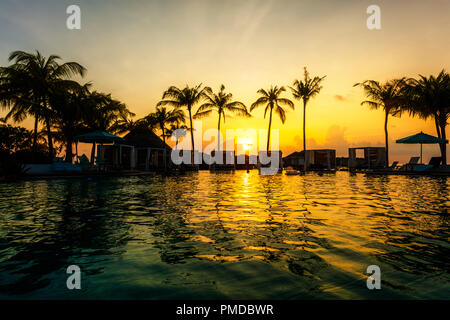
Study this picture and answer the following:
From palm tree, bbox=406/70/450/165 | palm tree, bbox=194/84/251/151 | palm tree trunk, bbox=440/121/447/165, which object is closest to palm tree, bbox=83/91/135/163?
palm tree, bbox=194/84/251/151

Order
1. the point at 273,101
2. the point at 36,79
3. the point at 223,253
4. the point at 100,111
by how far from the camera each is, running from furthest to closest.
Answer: the point at 273,101
the point at 100,111
the point at 36,79
the point at 223,253

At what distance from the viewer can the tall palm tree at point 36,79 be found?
20000 mm

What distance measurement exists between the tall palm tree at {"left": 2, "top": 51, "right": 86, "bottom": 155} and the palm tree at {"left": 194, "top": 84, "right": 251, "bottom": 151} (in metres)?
13.1

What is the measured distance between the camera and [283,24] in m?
11.5

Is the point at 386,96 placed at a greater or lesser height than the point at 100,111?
greater

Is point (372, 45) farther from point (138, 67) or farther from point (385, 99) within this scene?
point (385, 99)

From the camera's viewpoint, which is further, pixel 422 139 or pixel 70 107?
pixel 70 107

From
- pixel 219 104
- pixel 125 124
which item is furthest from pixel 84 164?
pixel 125 124

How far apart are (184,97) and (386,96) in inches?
897

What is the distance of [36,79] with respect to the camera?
2034 centimetres

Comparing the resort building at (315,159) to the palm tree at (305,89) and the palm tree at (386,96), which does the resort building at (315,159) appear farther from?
the palm tree at (386,96)

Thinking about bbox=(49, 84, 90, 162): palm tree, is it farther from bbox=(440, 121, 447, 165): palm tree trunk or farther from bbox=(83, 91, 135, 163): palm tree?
bbox=(440, 121, 447, 165): palm tree trunk

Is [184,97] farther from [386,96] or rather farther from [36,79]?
[386,96]

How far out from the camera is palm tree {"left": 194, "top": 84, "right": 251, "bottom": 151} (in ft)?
101
